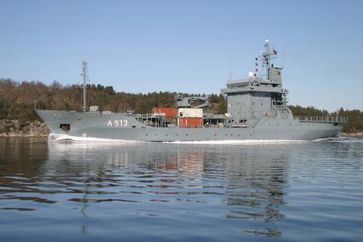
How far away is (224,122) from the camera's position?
246 feet

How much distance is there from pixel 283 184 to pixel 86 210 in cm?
956

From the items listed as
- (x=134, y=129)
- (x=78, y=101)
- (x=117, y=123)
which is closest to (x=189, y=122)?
(x=134, y=129)

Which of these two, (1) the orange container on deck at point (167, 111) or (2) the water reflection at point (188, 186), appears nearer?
(2) the water reflection at point (188, 186)

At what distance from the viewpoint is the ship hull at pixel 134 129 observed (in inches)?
2410

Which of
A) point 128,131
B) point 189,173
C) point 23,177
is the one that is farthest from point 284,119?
point 23,177

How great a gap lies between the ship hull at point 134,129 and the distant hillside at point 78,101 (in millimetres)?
50405

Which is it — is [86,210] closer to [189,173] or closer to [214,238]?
[214,238]

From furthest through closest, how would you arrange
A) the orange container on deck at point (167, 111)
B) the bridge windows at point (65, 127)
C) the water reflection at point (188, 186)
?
the orange container on deck at point (167, 111)
the bridge windows at point (65, 127)
the water reflection at point (188, 186)

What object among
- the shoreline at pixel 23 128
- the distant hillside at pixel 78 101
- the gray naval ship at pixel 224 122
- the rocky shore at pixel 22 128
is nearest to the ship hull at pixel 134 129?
the gray naval ship at pixel 224 122

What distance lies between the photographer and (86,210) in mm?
13156

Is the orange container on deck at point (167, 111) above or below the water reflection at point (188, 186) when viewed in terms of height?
above

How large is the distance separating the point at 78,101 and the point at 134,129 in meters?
119

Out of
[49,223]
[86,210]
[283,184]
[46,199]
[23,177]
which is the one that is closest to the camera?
[49,223]

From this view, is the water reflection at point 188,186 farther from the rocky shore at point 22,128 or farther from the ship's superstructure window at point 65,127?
the rocky shore at point 22,128
